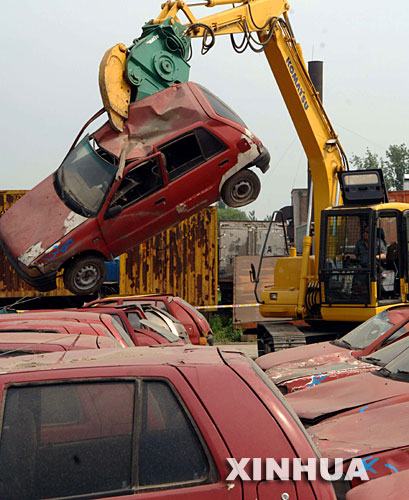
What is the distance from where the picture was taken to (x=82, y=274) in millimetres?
11312

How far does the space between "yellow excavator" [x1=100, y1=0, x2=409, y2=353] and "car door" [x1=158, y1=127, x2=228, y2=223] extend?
105 cm

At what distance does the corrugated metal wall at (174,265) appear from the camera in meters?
Answer: 19.7

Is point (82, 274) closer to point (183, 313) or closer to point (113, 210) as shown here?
point (113, 210)

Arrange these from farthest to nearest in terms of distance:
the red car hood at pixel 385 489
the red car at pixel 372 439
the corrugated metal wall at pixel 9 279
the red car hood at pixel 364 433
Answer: the corrugated metal wall at pixel 9 279 < the red car hood at pixel 364 433 < the red car at pixel 372 439 < the red car hood at pixel 385 489

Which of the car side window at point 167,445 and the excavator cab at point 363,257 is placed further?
the excavator cab at point 363,257

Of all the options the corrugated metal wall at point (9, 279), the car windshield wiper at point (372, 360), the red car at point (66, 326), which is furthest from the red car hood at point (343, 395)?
the corrugated metal wall at point (9, 279)

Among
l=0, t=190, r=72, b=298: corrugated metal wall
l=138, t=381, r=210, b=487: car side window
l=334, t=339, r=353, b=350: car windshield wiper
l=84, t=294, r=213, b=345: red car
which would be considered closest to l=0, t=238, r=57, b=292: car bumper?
l=84, t=294, r=213, b=345: red car

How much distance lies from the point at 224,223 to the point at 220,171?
1371 centimetres

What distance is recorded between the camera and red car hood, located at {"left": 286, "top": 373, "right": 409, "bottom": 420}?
4840 mm

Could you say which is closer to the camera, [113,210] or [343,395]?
[343,395]

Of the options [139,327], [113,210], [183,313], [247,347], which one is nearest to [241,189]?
[113,210]

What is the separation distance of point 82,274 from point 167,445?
9053mm

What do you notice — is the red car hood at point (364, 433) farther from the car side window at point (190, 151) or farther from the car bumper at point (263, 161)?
the car bumper at point (263, 161)

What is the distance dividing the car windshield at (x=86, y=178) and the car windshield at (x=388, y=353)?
5943 millimetres
